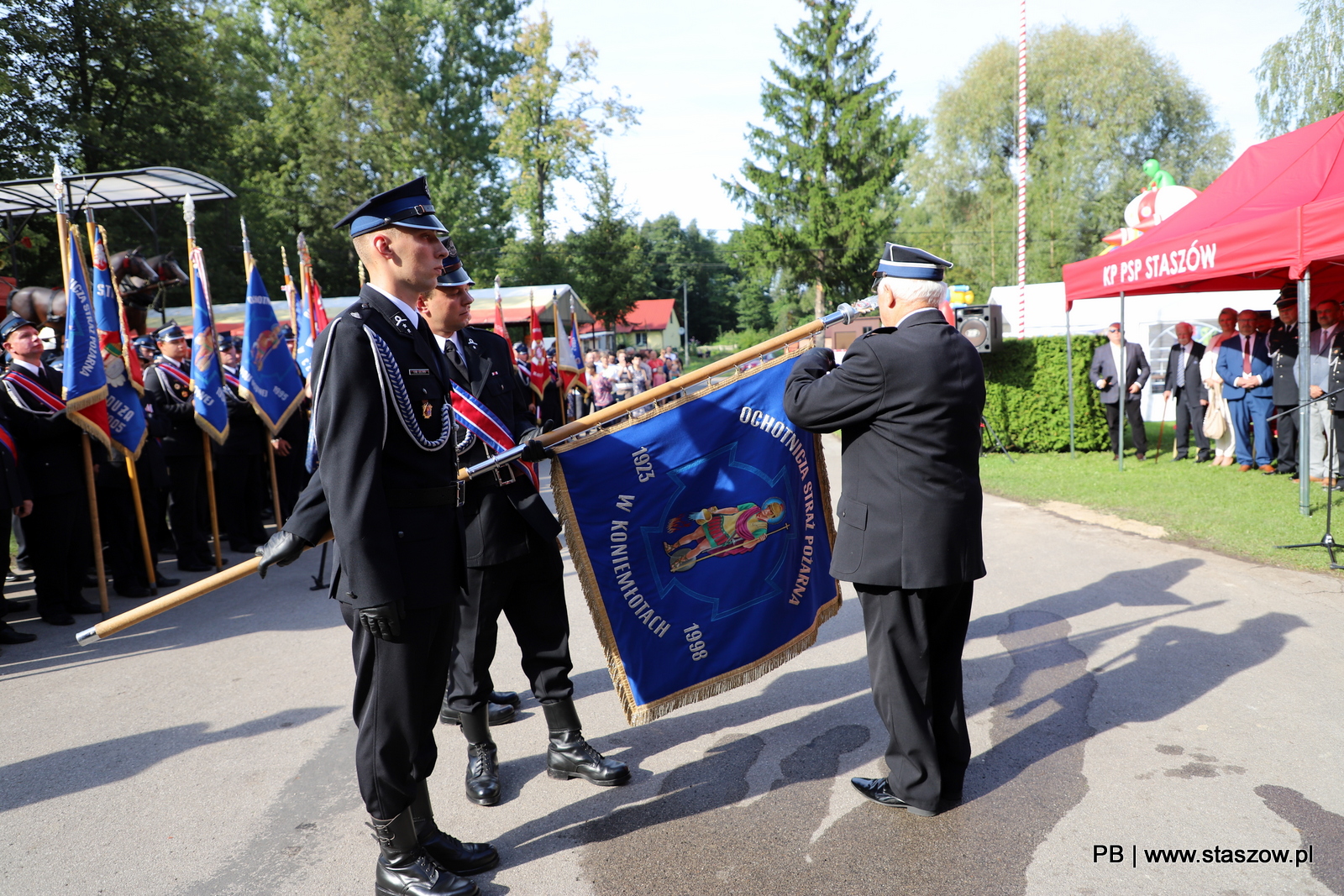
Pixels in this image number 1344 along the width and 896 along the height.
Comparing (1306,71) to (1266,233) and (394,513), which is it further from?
(394,513)

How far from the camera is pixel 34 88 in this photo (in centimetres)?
2473

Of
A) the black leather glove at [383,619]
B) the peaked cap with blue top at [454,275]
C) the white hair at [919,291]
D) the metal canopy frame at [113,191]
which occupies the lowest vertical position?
the black leather glove at [383,619]

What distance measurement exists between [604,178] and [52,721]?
35.4m

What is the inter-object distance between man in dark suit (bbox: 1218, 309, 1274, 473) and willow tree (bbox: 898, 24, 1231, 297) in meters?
Result: 25.1

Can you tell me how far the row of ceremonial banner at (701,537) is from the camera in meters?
3.64

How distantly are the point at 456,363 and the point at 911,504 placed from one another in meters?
1.88

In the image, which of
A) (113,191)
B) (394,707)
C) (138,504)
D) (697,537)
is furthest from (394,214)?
(113,191)

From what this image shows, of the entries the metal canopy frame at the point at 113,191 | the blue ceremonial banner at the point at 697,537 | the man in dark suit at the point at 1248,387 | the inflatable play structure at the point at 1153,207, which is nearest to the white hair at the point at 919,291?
the blue ceremonial banner at the point at 697,537

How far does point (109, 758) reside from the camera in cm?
406

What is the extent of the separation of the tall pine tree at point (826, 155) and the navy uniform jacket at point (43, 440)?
34.3 meters

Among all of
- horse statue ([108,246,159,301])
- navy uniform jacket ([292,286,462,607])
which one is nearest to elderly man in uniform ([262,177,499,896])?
navy uniform jacket ([292,286,462,607])

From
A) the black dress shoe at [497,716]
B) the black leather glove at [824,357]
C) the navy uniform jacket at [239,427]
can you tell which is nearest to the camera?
the black leather glove at [824,357]

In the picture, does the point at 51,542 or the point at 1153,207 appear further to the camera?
the point at 1153,207

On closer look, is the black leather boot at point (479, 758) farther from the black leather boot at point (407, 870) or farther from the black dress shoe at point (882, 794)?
the black dress shoe at point (882, 794)
